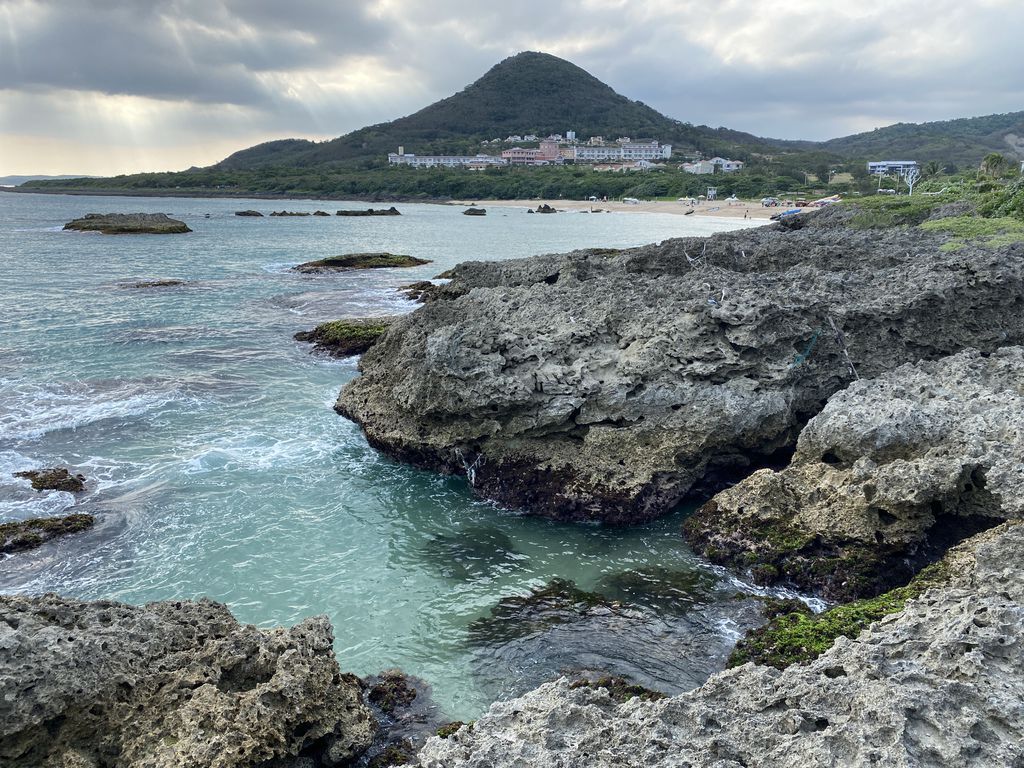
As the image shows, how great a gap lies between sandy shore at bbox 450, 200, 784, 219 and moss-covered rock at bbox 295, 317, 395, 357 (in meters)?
80.8

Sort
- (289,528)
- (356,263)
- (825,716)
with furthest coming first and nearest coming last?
(356,263), (289,528), (825,716)

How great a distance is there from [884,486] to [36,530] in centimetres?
1357

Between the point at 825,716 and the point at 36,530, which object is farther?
the point at 36,530

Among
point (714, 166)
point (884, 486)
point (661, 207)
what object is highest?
point (714, 166)

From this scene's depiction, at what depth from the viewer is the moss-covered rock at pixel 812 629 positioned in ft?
25.1

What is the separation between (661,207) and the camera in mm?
119312

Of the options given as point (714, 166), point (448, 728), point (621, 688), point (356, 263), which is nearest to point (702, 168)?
point (714, 166)

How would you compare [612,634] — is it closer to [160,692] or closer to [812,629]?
[812,629]

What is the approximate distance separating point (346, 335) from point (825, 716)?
22442mm

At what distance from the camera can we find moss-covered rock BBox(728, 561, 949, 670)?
766 centimetres

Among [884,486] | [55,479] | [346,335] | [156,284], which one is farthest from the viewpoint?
[156,284]

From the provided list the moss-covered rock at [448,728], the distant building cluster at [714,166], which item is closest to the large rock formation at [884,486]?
the moss-covered rock at [448,728]

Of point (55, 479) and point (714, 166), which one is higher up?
point (714, 166)

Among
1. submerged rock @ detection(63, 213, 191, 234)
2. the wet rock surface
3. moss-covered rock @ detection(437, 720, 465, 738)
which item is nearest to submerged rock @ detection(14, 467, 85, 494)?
the wet rock surface
